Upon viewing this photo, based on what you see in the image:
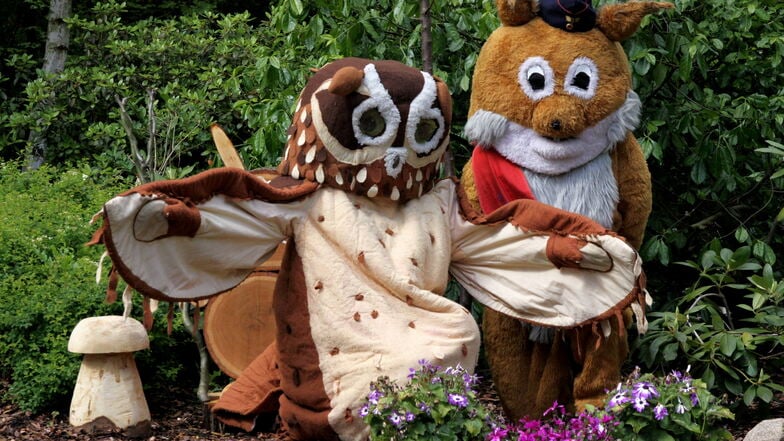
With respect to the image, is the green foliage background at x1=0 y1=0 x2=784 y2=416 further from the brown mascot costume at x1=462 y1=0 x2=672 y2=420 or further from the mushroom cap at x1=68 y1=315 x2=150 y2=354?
the brown mascot costume at x1=462 y1=0 x2=672 y2=420

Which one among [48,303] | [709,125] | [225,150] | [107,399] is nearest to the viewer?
[107,399]

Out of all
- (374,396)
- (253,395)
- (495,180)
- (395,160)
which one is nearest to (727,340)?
(495,180)

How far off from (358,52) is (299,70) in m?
0.31

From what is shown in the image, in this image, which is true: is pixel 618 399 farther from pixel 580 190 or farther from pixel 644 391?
pixel 580 190

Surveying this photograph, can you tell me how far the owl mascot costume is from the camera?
4.12 metres

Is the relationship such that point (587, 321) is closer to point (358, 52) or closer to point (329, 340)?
point (329, 340)

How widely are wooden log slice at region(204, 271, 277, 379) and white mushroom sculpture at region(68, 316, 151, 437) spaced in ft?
0.97

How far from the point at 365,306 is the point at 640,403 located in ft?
3.30

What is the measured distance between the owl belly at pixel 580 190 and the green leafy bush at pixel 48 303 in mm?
1821

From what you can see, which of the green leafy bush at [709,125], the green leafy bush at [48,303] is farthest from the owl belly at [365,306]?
the green leafy bush at [709,125]

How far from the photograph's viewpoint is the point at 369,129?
4258 mm

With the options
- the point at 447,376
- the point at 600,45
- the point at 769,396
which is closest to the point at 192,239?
the point at 447,376

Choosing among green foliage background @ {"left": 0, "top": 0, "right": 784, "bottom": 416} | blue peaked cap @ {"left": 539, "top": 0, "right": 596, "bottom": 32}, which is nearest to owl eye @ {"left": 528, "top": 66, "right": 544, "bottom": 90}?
blue peaked cap @ {"left": 539, "top": 0, "right": 596, "bottom": 32}

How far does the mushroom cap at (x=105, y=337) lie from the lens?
4609 millimetres
